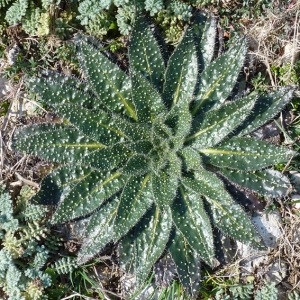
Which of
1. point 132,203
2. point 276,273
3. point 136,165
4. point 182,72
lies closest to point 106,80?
point 182,72

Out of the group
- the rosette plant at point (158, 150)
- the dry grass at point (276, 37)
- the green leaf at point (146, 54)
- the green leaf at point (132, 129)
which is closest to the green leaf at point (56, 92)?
the rosette plant at point (158, 150)

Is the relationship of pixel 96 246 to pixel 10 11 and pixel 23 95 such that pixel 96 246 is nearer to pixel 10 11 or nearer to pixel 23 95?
pixel 23 95

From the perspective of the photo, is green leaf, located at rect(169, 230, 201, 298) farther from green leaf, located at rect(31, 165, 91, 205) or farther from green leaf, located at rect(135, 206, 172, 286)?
green leaf, located at rect(31, 165, 91, 205)

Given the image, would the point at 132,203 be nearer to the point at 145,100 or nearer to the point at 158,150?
the point at 158,150

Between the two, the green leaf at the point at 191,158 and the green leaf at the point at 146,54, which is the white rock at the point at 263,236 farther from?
the green leaf at the point at 146,54

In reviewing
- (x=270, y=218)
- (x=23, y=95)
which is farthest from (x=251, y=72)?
(x=23, y=95)
